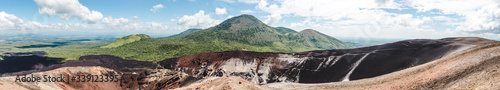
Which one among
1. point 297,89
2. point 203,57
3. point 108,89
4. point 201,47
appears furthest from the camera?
point 201,47

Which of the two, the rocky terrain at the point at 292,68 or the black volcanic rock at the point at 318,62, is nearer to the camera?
the rocky terrain at the point at 292,68

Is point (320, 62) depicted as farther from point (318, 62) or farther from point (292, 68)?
point (292, 68)

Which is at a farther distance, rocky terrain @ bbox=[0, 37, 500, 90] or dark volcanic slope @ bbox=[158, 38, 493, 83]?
dark volcanic slope @ bbox=[158, 38, 493, 83]

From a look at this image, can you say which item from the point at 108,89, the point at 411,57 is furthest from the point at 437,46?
the point at 108,89

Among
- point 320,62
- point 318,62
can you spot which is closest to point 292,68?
point 318,62

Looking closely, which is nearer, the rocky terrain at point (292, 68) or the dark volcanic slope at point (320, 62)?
the rocky terrain at point (292, 68)

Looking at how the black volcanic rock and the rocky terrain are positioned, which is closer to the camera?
the rocky terrain

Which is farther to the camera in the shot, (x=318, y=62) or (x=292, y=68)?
(x=318, y=62)

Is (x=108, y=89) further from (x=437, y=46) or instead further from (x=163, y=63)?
(x=437, y=46)
